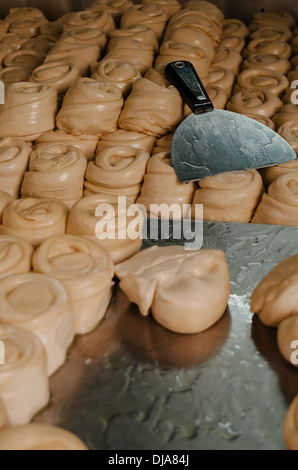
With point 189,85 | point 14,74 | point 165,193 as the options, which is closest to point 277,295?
point 165,193

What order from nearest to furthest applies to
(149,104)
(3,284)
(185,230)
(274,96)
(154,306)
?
1. (3,284)
2. (154,306)
3. (185,230)
4. (149,104)
5. (274,96)

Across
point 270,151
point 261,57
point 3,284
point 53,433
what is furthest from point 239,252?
point 261,57

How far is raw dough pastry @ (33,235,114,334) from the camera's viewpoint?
5.75ft

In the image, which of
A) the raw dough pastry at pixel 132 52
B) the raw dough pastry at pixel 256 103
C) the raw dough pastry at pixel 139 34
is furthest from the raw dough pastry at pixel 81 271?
the raw dough pastry at pixel 139 34

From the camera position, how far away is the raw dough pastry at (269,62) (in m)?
3.38

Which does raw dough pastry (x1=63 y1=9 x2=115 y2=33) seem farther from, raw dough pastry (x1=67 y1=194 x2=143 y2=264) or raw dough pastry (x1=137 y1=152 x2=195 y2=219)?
raw dough pastry (x1=67 y1=194 x2=143 y2=264)

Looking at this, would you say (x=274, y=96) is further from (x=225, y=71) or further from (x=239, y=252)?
(x=239, y=252)

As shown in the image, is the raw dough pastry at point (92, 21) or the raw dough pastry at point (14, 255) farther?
the raw dough pastry at point (92, 21)

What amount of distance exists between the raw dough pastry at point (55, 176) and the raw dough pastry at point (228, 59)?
144 centimetres

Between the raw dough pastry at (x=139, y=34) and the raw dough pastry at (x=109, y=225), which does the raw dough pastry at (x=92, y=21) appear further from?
the raw dough pastry at (x=109, y=225)

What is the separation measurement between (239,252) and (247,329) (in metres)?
0.42

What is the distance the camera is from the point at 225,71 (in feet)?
10.9

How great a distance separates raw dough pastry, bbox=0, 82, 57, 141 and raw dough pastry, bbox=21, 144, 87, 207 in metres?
0.28

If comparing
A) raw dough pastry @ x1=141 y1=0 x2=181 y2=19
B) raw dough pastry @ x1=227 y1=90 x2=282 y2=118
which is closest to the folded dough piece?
raw dough pastry @ x1=227 y1=90 x2=282 y2=118
